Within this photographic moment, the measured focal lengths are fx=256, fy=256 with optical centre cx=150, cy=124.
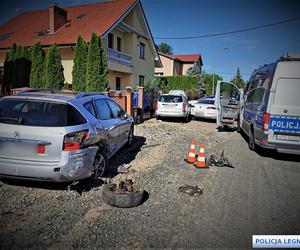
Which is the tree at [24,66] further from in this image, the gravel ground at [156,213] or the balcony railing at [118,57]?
the gravel ground at [156,213]

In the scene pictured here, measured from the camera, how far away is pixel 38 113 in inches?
165

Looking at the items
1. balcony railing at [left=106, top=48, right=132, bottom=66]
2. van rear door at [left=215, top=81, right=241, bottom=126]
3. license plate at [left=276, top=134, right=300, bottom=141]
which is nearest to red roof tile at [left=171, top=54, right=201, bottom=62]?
balcony railing at [left=106, top=48, right=132, bottom=66]

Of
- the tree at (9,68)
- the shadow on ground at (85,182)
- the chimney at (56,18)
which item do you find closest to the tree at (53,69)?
the tree at (9,68)

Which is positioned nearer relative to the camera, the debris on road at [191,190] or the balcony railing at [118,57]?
the debris on road at [191,190]

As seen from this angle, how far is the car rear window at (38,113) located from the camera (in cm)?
407

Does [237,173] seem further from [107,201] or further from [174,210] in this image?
[107,201]

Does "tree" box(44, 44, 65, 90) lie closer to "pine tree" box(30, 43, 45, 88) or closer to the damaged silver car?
"pine tree" box(30, 43, 45, 88)

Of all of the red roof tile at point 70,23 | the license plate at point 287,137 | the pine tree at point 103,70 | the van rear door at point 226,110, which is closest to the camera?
the license plate at point 287,137

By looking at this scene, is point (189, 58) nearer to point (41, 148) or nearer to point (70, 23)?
point (70, 23)

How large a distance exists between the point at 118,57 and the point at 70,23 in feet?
16.8

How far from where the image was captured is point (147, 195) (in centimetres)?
453

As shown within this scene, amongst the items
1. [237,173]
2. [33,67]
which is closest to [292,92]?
[237,173]

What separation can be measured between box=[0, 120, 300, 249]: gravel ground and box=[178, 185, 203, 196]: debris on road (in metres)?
0.12

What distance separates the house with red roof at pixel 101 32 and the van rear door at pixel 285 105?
46.6 feet
